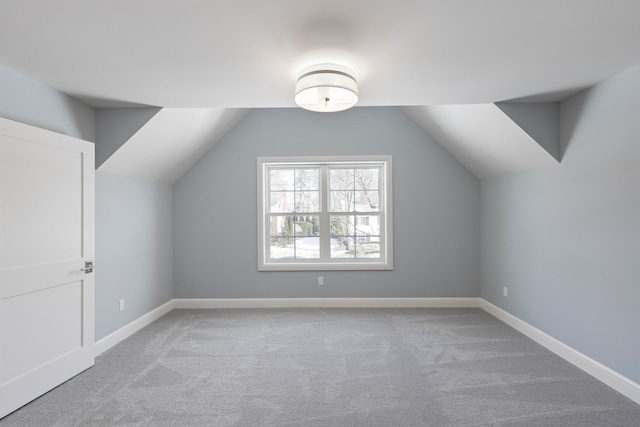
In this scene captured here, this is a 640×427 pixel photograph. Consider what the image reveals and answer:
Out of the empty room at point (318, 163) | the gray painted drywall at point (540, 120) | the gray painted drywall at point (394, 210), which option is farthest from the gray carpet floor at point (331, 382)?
the gray painted drywall at point (540, 120)

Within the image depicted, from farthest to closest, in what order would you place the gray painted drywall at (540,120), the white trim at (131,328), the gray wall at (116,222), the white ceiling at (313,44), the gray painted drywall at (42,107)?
the white trim at (131,328)
the gray painted drywall at (540,120)
the gray wall at (116,222)
the gray painted drywall at (42,107)
the white ceiling at (313,44)

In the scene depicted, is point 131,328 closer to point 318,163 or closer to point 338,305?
point 338,305

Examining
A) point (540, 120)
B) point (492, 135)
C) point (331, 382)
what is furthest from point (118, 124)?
point (540, 120)

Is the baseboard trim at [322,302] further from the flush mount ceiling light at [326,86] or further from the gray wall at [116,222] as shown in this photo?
the flush mount ceiling light at [326,86]

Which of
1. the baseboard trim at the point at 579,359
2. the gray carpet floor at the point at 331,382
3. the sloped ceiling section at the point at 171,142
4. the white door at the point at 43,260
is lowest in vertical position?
the gray carpet floor at the point at 331,382

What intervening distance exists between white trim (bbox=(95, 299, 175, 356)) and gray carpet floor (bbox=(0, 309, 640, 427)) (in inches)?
3.4

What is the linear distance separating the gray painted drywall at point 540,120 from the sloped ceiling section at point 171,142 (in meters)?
Answer: 3.06

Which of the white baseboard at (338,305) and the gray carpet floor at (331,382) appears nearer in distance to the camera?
the gray carpet floor at (331,382)

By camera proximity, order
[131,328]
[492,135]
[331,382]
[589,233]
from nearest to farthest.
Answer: [331,382] → [589,233] → [492,135] → [131,328]

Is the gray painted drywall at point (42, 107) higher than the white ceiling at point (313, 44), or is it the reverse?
the white ceiling at point (313, 44)

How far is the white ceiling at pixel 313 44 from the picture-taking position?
5.56 feet

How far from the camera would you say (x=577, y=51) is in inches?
84.1

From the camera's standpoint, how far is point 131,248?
380cm

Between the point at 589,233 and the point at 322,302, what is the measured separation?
3.09 m
